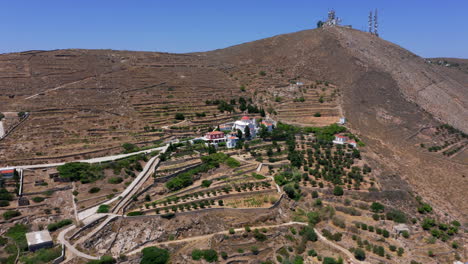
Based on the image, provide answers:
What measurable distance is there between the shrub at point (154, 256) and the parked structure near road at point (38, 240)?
6.34 meters

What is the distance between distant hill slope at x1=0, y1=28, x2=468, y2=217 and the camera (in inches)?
1596

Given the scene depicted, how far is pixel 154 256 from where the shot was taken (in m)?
24.3

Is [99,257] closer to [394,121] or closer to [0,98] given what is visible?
[0,98]

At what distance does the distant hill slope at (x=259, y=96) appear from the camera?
133 ft

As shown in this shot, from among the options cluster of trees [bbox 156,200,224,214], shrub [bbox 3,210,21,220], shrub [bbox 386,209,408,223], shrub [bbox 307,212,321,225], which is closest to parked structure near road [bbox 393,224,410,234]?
shrub [bbox 386,209,408,223]

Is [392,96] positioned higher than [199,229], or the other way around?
[392,96]

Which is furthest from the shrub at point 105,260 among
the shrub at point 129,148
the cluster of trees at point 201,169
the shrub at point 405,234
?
the shrub at point 405,234

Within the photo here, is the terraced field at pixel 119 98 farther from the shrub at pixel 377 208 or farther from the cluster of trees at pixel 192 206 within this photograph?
the shrub at pixel 377 208

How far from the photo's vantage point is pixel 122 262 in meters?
24.1

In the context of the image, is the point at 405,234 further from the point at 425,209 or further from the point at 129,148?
the point at 129,148

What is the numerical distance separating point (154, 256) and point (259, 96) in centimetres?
4047

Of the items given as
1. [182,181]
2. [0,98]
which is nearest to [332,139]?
[182,181]

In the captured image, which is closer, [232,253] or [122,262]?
[122,262]

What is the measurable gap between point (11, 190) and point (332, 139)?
35646 mm
